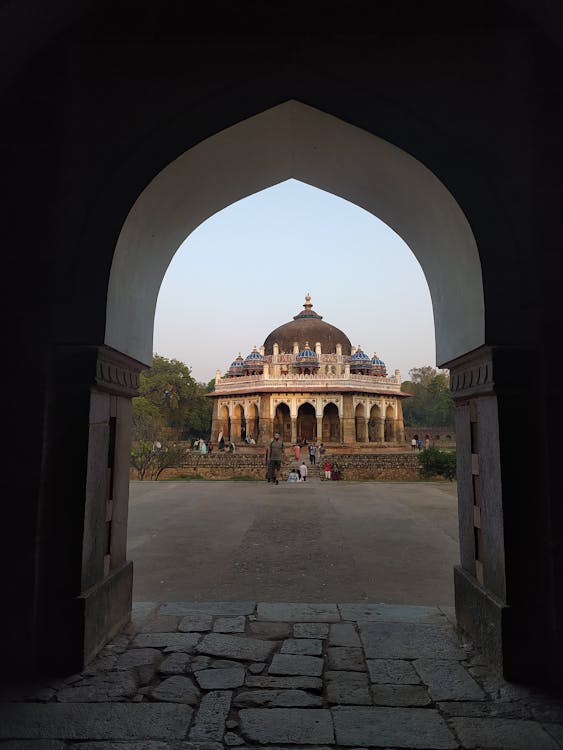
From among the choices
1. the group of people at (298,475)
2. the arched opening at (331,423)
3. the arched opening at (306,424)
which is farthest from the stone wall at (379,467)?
the arched opening at (306,424)

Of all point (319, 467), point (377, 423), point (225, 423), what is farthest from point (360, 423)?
point (319, 467)

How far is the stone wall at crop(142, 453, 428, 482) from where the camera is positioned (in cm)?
2252

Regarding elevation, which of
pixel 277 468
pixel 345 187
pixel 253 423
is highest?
pixel 345 187

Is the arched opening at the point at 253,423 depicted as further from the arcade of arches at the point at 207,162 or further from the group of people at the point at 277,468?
the arcade of arches at the point at 207,162

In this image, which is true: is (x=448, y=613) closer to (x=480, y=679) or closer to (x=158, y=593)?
(x=480, y=679)

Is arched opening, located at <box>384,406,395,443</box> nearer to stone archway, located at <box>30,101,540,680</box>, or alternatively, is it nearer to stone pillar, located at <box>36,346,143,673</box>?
stone archway, located at <box>30,101,540,680</box>

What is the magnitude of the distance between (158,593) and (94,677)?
1.62 m

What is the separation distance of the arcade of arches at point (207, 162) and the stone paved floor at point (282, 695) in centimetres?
25

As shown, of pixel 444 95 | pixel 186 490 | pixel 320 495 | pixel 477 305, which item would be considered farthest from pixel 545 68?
pixel 186 490

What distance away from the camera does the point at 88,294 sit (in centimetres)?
312

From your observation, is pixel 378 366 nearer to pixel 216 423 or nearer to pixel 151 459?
pixel 216 423

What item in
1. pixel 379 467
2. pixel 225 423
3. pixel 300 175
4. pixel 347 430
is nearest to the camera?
pixel 300 175

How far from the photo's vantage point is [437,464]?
18.7m

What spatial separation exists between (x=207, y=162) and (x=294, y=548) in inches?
180
